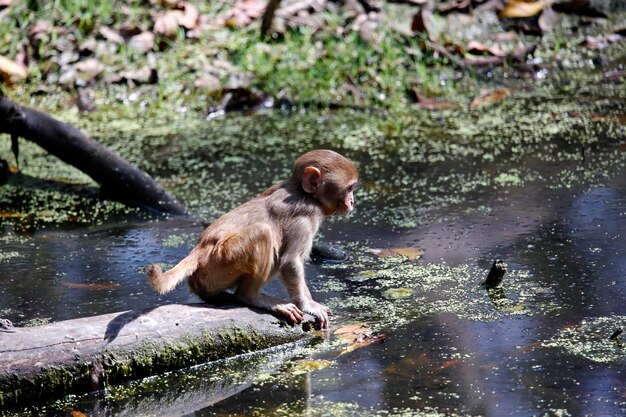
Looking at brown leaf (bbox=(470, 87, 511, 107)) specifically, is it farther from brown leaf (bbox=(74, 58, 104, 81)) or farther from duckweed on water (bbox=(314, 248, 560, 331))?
duckweed on water (bbox=(314, 248, 560, 331))

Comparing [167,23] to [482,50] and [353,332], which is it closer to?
[482,50]

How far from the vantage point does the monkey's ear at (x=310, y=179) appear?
557 centimetres

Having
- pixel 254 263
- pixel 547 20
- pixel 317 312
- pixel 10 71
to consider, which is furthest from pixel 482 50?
pixel 254 263

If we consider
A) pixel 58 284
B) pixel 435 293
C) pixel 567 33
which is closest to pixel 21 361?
pixel 58 284

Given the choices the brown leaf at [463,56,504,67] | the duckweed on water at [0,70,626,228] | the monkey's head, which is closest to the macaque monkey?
the monkey's head

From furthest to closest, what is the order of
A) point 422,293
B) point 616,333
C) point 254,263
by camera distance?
point 422,293, point 254,263, point 616,333

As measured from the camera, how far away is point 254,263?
16.9 ft

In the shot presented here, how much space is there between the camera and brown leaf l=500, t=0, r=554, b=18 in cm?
1237

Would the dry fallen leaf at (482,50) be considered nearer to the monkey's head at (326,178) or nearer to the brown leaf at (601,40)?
the brown leaf at (601,40)

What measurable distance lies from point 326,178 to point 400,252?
119 cm

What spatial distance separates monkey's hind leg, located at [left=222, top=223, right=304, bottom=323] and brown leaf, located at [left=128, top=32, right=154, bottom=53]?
7.20m

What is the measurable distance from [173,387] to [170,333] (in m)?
0.26

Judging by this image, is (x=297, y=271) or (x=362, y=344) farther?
(x=297, y=271)

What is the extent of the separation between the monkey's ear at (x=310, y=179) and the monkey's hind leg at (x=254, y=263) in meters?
0.48
